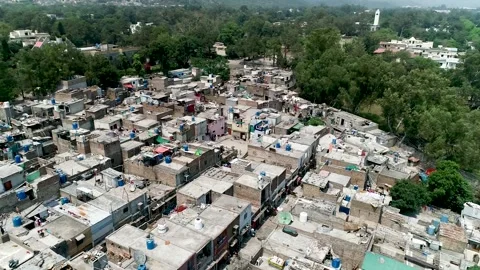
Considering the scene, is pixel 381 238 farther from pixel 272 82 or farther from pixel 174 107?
pixel 272 82

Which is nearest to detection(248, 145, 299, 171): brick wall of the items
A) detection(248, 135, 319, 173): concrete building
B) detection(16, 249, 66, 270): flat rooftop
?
detection(248, 135, 319, 173): concrete building

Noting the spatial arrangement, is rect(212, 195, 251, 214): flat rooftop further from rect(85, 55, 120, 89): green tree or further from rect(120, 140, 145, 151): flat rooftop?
rect(85, 55, 120, 89): green tree

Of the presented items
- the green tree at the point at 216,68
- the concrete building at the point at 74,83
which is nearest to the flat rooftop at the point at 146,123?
the concrete building at the point at 74,83

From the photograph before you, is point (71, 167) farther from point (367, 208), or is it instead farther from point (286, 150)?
point (367, 208)

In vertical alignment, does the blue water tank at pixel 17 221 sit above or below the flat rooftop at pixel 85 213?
above

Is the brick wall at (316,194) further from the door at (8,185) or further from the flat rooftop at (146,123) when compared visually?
the door at (8,185)

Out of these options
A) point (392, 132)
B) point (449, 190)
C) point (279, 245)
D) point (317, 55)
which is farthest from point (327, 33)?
point (279, 245)
